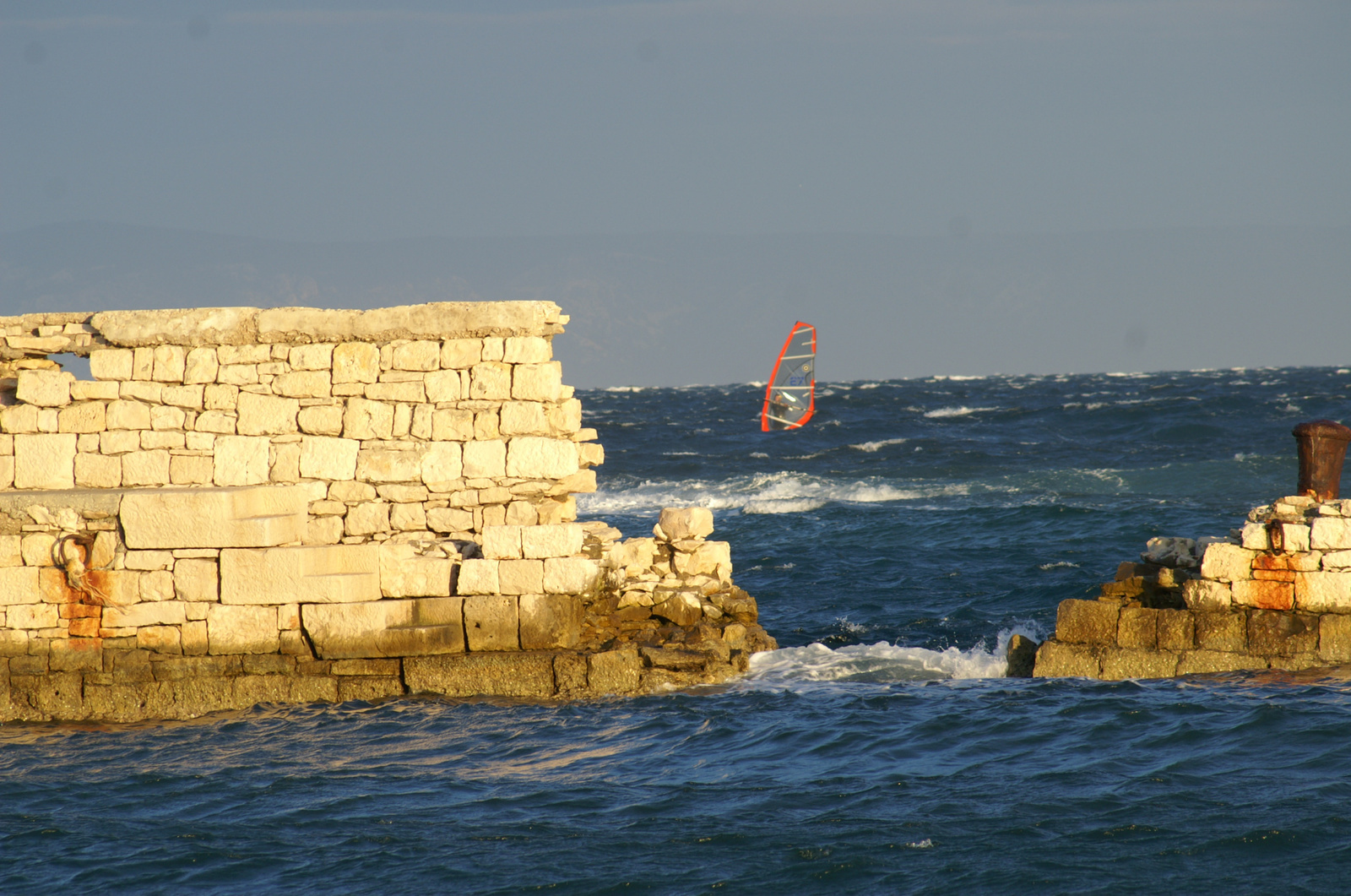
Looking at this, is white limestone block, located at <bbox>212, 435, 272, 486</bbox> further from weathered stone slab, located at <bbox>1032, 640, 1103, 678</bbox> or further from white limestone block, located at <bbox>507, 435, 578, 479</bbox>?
weathered stone slab, located at <bbox>1032, 640, 1103, 678</bbox>

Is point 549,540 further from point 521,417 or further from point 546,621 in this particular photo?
point 521,417

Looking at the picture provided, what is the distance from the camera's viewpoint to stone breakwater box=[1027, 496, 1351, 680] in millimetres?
8008

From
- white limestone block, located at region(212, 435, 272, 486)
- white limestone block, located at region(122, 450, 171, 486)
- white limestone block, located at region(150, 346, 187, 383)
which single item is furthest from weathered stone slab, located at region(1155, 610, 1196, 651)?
white limestone block, located at region(150, 346, 187, 383)

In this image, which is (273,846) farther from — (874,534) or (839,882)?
(874,534)

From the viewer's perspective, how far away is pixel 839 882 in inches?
214

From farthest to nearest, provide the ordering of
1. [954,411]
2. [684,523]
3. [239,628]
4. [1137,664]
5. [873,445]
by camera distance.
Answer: [954,411]
[873,445]
[684,523]
[1137,664]
[239,628]

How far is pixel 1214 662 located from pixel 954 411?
31.8 metres

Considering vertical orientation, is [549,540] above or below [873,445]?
below

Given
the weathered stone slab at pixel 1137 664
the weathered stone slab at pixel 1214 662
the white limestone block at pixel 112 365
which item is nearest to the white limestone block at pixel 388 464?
the white limestone block at pixel 112 365

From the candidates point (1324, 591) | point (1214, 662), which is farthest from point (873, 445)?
point (1324, 591)

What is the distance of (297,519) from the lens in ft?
26.5

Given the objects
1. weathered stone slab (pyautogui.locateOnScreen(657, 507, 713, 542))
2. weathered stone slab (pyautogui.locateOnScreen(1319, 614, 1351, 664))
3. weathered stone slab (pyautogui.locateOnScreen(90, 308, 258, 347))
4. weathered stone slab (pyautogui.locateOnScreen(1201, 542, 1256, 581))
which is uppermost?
weathered stone slab (pyautogui.locateOnScreen(90, 308, 258, 347))

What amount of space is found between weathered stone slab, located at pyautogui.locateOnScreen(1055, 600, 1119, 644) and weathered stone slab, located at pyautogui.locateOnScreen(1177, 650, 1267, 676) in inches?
19.5

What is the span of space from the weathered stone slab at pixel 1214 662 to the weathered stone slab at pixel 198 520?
6433 millimetres
